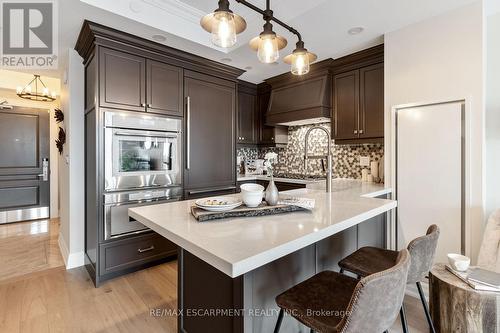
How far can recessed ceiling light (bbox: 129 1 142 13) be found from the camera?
221cm

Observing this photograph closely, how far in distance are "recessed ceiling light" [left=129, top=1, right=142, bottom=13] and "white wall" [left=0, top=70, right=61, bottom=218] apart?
3.31 m

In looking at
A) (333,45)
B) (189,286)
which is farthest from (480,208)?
(189,286)

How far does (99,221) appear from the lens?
2.45 metres

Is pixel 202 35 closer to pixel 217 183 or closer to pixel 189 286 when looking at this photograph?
pixel 217 183

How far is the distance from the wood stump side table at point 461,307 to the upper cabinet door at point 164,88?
2.88 meters

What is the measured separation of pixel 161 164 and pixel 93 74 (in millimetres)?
1110

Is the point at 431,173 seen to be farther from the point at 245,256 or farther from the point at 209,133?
the point at 209,133

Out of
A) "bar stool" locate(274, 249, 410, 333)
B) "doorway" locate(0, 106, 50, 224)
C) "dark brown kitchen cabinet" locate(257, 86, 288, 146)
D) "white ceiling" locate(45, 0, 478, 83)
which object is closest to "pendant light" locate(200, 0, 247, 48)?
"white ceiling" locate(45, 0, 478, 83)

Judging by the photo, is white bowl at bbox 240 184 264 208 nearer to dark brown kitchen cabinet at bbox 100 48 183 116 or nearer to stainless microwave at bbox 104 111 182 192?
stainless microwave at bbox 104 111 182 192

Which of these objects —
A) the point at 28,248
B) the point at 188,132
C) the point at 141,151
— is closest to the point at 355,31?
the point at 188,132

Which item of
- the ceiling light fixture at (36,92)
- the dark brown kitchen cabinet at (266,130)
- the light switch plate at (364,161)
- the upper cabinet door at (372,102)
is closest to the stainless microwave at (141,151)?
the dark brown kitchen cabinet at (266,130)

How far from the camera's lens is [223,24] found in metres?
1.30

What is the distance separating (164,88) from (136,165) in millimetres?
933

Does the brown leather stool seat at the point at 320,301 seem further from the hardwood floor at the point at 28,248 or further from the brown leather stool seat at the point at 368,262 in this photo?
the hardwood floor at the point at 28,248
